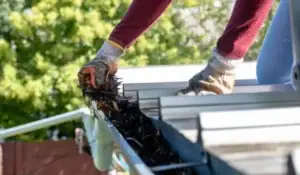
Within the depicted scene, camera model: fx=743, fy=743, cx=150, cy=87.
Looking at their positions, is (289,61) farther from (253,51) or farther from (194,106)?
(253,51)

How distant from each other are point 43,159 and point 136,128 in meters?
6.33

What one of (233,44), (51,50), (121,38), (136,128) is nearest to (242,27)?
(233,44)

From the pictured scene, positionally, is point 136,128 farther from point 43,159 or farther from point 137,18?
point 43,159

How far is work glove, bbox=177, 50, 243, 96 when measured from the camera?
164cm

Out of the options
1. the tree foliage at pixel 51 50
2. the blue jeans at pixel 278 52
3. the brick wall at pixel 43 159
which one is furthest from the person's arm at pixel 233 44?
the brick wall at pixel 43 159

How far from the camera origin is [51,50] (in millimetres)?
7891

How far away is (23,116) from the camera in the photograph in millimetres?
8172

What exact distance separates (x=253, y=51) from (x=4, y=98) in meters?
3.05

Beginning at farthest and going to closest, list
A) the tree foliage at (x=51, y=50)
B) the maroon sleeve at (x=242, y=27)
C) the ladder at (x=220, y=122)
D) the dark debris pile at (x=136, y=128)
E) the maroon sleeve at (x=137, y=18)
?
the tree foliage at (x=51, y=50), the maroon sleeve at (x=137, y=18), the maroon sleeve at (x=242, y=27), the dark debris pile at (x=136, y=128), the ladder at (x=220, y=122)

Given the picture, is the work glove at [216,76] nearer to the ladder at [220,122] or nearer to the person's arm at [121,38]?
the ladder at [220,122]

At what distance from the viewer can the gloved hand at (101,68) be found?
194cm

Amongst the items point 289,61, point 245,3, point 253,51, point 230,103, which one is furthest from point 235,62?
point 253,51

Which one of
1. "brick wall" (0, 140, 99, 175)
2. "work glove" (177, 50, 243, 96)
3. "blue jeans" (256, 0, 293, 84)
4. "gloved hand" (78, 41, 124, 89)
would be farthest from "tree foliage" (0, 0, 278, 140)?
"work glove" (177, 50, 243, 96)

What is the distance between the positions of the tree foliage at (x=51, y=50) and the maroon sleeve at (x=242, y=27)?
5820mm
